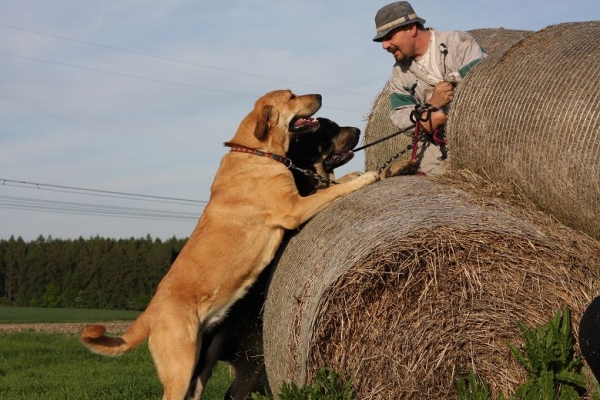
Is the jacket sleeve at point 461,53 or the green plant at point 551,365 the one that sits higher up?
the jacket sleeve at point 461,53

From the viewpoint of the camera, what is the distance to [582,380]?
4441 millimetres

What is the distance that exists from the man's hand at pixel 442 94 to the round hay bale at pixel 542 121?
16.3 inches

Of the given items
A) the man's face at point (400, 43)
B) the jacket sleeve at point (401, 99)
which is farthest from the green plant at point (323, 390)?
the man's face at point (400, 43)

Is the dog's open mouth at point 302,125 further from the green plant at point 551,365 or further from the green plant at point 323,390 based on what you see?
the green plant at point 551,365

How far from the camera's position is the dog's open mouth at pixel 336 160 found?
666 centimetres

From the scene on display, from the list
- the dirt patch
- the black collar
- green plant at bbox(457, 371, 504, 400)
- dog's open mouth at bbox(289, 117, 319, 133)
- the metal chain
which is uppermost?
dog's open mouth at bbox(289, 117, 319, 133)

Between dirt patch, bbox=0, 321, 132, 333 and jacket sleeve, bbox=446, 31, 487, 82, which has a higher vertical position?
jacket sleeve, bbox=446, 31, 487, 82

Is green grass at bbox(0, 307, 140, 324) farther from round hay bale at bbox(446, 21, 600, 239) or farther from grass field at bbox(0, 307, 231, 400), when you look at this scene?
round hay bale at bbox(446, 21, 600, 239)

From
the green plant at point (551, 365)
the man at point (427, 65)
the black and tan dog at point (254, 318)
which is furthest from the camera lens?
the man at point (427, 65)

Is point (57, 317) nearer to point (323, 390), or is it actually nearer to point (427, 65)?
point (427, 65)

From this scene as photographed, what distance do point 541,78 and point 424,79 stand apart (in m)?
1.54

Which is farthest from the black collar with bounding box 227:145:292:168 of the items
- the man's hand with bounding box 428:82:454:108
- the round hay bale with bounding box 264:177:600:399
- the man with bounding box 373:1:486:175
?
the round hay bale with bounding box 264:177:600:399

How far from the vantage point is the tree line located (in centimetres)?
4612

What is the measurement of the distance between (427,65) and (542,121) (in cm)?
172
